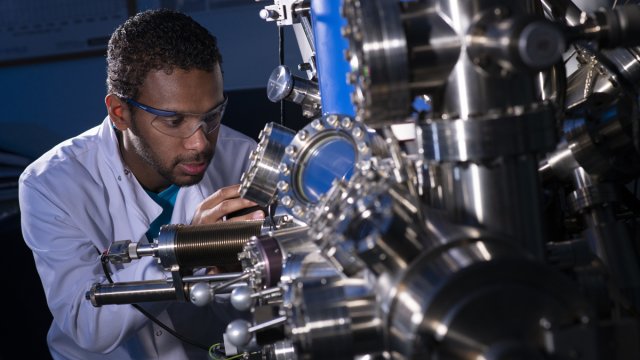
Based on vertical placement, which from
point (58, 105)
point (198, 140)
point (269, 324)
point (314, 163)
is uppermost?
point (58, 105)

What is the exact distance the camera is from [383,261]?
22.1 inches

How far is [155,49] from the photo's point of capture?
5.10 feet

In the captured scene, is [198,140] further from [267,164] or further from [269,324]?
[269,324]

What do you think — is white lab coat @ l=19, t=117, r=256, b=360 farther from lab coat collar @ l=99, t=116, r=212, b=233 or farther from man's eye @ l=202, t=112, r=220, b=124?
man's eye @ l=202, t=112, r=220, b=124

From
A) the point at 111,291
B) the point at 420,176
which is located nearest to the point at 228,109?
the point at 111,291

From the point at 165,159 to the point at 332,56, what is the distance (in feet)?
2.42

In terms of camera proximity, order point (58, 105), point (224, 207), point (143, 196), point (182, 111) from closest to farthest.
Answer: point (224, 207) < point (182, 111) < point (143, 196) < point (58, 105)

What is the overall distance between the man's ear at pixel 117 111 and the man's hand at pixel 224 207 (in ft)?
1.68

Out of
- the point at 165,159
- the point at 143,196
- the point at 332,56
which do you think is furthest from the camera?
the point at 143,196

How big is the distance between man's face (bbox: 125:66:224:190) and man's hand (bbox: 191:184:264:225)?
31cm

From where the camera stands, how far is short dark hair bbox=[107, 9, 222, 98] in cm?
153

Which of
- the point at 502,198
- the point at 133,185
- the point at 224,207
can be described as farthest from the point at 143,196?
the point at 502,198

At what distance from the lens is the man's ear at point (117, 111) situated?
1660mm

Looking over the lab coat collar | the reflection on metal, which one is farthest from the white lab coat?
the reflection on metal
